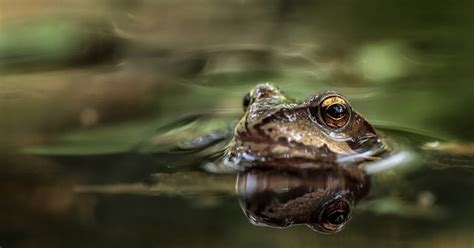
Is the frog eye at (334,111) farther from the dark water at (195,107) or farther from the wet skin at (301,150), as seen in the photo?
the dark water at (195,107)

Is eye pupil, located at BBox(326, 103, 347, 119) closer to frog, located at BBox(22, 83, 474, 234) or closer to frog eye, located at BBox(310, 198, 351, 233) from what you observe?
frog, located at BBox(22, 83, 474, 234)

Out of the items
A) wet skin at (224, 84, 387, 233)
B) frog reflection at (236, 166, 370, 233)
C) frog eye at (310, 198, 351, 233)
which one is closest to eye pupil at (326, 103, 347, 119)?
wet skin at (224, 84, 387, 233)

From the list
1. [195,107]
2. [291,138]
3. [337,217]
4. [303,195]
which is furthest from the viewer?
[195,107]

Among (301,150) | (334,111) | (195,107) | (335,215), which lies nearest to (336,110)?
(334,111)

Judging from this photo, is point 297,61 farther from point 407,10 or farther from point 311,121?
point 311,121

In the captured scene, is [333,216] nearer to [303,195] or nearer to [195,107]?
[303,195]

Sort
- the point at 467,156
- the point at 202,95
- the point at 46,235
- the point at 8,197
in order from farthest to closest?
the point at 202,95
the point at 467,156
the point at 8,197
the point at 46,235

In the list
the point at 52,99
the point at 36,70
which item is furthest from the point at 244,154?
the point at 36,70
